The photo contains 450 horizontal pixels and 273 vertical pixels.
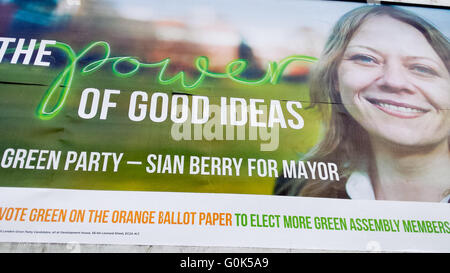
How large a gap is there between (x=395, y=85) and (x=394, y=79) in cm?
9

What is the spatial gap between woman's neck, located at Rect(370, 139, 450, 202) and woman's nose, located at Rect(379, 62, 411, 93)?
2.37 feet

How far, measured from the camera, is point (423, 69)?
5.15 meters

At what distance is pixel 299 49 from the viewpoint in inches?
208

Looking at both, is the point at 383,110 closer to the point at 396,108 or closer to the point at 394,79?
the point at 396,108

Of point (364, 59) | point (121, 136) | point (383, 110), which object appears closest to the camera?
point (121, 136)

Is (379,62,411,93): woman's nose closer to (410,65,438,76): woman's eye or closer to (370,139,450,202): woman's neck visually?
(410,65,438,76): woman's eye

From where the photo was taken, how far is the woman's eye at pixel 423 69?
16.8ft

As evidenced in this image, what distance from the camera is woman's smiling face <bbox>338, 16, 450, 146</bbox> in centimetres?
478

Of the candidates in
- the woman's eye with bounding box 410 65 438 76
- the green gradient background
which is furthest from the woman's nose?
the green gradient background

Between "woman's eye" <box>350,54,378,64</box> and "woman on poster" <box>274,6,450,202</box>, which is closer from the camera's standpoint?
"woman on poster" <box>274,6,450,202</box>

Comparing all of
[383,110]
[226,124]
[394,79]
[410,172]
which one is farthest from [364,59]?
[226,124]

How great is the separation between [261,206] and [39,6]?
145 inches

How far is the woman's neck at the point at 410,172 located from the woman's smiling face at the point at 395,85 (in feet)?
A: 0.37

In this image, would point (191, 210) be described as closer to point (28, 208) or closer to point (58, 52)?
point (28, 208)
